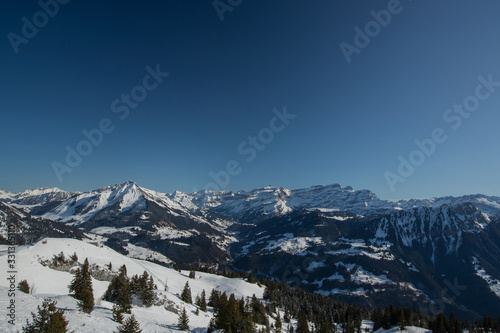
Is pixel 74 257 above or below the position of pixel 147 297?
above

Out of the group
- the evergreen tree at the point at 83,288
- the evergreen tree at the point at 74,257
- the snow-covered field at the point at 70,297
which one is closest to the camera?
the snow-covered field at the point at 70,297

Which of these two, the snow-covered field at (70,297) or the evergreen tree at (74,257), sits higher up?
the evergreen tree at (74,257)

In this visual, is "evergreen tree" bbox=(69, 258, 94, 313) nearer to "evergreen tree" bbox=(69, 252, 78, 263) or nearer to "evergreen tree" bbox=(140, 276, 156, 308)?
"evergreen tree" bbox=(140, 276, 156, 308)

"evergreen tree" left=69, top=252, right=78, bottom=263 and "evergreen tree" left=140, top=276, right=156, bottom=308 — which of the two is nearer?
"evergreen tree" left=140, top=276, right=156, bottom=308

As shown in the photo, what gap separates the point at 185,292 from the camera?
111m

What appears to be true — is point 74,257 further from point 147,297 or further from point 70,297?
point 70,297

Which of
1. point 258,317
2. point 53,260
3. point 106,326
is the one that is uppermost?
point 53,260

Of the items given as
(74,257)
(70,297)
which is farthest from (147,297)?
(74,257)

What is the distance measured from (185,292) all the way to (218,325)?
57226 millimetres

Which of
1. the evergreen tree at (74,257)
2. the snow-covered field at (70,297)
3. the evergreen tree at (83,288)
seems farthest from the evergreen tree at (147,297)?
the evergreen tree at (74,257)

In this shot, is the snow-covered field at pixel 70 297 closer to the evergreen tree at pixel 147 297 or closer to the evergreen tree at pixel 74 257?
the evergreen tree at pixel 147 297

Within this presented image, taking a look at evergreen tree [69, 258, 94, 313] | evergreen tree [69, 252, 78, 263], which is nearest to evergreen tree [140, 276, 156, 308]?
evergreen tree [69, 258, 94, 313]

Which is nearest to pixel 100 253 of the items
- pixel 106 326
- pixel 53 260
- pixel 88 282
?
pixel 53 260

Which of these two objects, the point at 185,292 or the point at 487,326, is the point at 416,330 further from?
the point at 185,292
